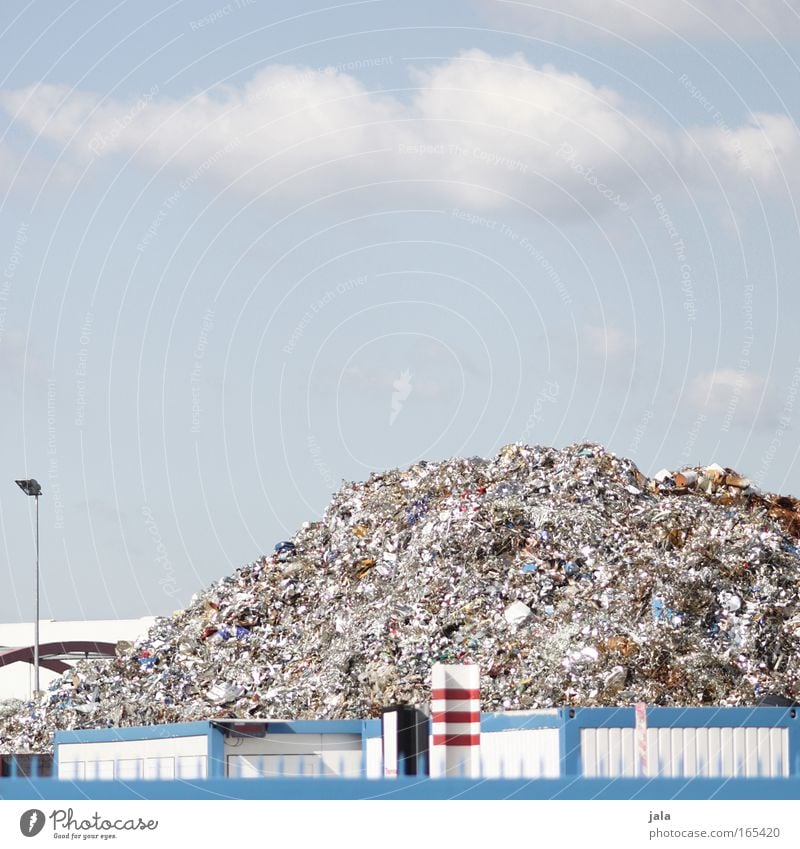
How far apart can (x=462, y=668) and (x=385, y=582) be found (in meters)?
11.0

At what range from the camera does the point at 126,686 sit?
28.6m

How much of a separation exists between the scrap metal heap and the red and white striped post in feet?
17.6

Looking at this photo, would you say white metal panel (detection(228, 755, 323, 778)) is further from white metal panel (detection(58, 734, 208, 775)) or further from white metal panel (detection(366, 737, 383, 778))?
white metal panel (detection(366, 737, 383, 778))

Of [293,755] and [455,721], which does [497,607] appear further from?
[455,721]

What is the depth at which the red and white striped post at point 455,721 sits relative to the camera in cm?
1784

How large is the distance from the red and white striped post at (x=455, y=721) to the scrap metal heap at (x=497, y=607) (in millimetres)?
5369

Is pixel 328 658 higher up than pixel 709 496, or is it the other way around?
pixel 709 496

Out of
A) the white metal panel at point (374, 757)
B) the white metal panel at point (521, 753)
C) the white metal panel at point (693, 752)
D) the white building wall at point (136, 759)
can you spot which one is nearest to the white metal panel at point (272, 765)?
the white building wall at point (136, 759)

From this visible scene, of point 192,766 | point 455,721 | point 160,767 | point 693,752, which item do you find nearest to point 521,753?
point 693,752

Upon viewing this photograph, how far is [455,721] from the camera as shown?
1808cm

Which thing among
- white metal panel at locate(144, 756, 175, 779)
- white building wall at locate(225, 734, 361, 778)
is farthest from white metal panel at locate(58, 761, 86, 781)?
white building wall at locate(225, 734, 361, 778)
